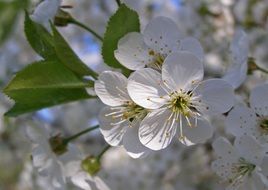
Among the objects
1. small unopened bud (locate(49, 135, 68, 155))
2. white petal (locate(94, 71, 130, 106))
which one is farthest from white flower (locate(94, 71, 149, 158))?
small unopened bud (locate(49, 135, 68, 155))

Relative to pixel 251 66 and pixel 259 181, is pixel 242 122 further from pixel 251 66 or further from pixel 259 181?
pixel 251 66

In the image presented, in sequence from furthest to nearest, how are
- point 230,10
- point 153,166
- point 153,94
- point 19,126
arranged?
point 19,126 → point 153,166 → point 230,10 → point 153,94

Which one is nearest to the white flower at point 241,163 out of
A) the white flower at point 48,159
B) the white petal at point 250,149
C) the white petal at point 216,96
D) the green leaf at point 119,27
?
the white petal at point 250,149

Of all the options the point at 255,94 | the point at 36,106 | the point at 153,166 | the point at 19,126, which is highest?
the point at 255,94

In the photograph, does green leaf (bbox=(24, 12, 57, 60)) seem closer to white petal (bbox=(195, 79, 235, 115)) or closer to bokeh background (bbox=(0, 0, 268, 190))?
white petal (bbox=(195, 79, 235, 115))

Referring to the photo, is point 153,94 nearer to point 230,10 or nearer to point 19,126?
point 230,10

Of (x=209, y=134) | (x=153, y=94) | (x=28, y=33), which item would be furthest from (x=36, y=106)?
(x=209, y=134)

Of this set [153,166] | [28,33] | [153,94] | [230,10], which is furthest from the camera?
[153,166]
